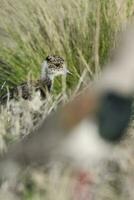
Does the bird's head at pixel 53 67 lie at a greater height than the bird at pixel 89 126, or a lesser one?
lesser

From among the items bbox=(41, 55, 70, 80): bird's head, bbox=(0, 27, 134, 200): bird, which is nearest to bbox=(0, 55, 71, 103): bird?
bbox=(41, 55, 70, 80): bird's head

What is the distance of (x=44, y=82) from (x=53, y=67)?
0.24 meters

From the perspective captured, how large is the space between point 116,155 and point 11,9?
340cm

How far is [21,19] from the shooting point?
9.06m

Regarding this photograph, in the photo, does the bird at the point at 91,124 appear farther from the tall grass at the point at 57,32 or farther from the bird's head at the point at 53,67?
the tall grass at the point at 57,32

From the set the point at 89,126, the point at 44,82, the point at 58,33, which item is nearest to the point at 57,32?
the point at 58,33

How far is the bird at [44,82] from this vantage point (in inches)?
301

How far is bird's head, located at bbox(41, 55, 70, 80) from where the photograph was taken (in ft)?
27.0

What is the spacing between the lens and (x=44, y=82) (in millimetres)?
8062

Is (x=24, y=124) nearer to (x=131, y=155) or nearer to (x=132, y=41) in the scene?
(x=131, y=155)

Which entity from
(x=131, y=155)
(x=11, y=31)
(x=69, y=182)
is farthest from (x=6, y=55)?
(x=69, y=182)

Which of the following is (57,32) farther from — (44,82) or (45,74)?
(44,82)

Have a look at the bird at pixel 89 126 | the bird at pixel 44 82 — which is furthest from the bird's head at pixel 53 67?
the bird at pixel 89 126

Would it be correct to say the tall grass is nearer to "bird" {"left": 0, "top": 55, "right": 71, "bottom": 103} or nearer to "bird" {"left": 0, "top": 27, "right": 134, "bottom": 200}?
"bird" {"left": 0, "top": 55, "right": 71, "bottom": 103}
